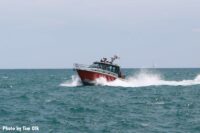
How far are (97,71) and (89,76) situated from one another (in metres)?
1.61

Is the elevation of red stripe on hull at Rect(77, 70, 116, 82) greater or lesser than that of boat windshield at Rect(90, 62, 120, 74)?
lesser

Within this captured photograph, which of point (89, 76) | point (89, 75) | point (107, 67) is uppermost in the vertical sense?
point (107, 67)

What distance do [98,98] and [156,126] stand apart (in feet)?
63.0

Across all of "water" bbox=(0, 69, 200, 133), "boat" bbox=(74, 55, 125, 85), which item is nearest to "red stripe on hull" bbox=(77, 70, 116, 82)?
"boat" bbox=(74, 55, 125, 85)

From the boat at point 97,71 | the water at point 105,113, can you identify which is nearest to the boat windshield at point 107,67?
the boat at point 97,71

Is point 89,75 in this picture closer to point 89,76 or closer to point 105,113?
point 89,76

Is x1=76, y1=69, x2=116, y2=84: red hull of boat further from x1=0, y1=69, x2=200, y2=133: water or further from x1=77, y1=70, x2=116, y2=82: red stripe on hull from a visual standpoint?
x1=0, y1=69, x2=200, y2=133: water

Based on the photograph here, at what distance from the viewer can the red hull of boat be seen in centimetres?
6159

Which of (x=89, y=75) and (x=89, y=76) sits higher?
(x=89, y=75)

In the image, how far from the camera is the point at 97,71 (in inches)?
2403

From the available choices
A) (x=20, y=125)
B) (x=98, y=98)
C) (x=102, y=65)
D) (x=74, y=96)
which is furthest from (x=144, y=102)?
(x=20, y=125)

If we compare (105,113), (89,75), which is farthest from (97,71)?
(105,113)

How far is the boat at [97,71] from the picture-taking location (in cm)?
6141

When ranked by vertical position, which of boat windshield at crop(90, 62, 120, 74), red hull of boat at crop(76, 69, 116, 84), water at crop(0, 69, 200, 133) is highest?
boat windshield at crop(90, 62, 120, 74)
